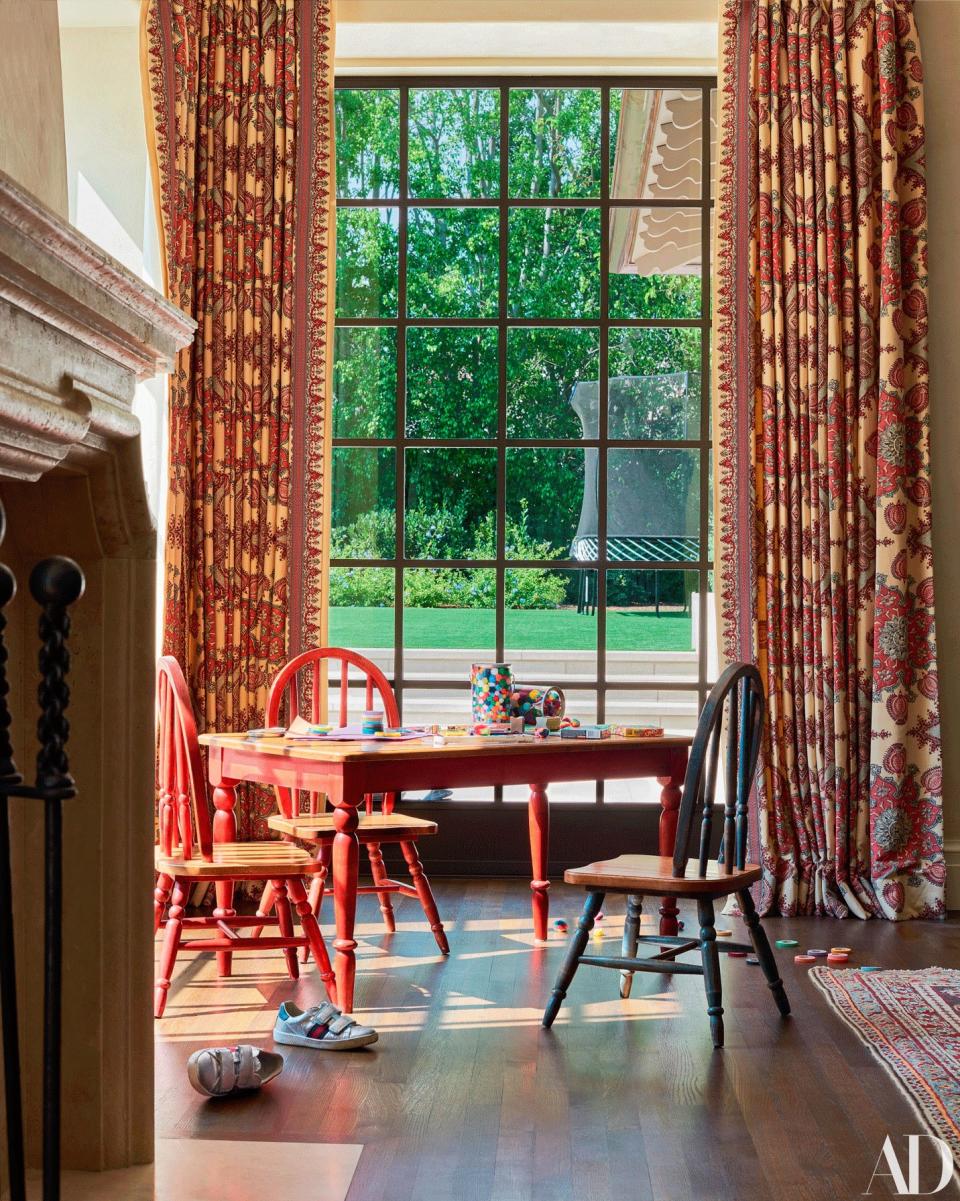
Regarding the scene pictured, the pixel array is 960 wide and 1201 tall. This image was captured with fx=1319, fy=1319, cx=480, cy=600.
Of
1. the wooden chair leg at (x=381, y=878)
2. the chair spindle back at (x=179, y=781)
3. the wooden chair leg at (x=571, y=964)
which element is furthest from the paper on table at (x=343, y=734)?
the wooden chair leg at (x=571, y=964)

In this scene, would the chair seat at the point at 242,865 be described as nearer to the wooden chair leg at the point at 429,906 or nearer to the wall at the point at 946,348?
the wooden chair leg at the point at 429,906

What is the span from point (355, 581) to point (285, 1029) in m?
2.21

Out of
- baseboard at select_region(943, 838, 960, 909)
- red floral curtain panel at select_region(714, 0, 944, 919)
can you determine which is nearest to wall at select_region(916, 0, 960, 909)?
baseboard at select_region(943, 838, 960, 909)

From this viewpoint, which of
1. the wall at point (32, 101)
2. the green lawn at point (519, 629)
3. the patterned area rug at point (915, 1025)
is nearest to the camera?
the wall at point (32, 101)

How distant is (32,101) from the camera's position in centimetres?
211

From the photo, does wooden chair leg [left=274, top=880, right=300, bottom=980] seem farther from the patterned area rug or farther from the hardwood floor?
the patterned area rug

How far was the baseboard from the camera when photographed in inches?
180

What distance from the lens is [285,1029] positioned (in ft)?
9.96

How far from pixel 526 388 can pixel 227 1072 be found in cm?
298

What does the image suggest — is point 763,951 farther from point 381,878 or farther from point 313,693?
point 313,693

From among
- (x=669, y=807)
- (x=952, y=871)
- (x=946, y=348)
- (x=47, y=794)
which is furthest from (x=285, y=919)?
(x=946, y=348)

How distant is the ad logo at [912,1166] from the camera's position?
87.7 inches

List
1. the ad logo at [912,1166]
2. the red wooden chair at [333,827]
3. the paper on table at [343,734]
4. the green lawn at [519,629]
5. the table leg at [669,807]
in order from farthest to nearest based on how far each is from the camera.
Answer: the green lawn at [519,629] → the table leg at [669,807] → the red wooden chair at [333,827] → the paper on table at [343,734] → the ad logo at [912,1166]

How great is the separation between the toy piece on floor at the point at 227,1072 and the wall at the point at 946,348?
281 cm
